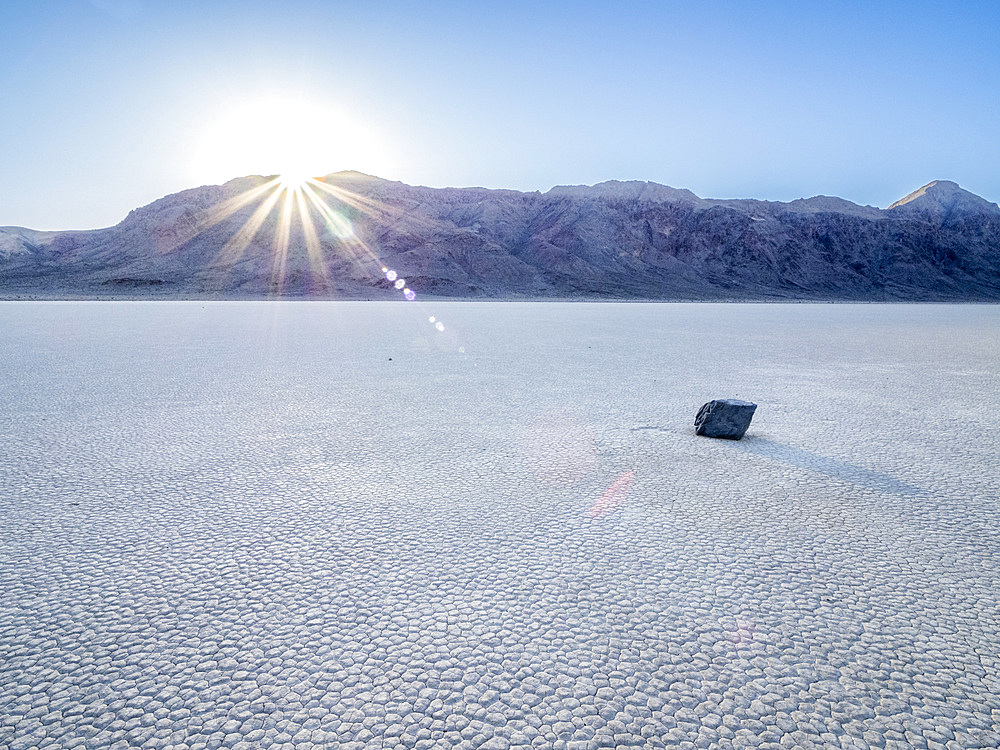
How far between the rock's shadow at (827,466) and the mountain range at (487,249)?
59.8 metres

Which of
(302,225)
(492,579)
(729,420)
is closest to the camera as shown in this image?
(492,579)

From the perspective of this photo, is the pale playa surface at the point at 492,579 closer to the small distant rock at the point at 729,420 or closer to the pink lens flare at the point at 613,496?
the pink lens flare at the point at 613,496

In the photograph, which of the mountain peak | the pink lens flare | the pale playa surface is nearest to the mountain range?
the mountain peak

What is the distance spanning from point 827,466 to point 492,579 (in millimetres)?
2851

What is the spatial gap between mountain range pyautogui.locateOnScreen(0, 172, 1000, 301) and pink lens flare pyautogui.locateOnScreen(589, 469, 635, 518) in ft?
198

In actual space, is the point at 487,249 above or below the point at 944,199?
below

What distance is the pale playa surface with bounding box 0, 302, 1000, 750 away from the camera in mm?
1762

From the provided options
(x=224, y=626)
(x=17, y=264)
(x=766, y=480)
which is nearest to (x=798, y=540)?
(x=766, y=480)

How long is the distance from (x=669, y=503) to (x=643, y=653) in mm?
1506

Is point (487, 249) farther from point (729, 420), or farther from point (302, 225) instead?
point (729, 420)

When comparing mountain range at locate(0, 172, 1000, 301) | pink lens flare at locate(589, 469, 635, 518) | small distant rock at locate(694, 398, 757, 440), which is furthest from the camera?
mountain range at locate(0, 172, 1000, 301)

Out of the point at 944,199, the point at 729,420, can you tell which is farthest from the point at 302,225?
the point at 944,199

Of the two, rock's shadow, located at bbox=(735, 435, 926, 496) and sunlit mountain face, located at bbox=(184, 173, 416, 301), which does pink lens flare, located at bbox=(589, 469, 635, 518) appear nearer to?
rock's shadow, located at bbox=(735, 435, 926, 496)

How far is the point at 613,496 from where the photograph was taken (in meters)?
3.53
